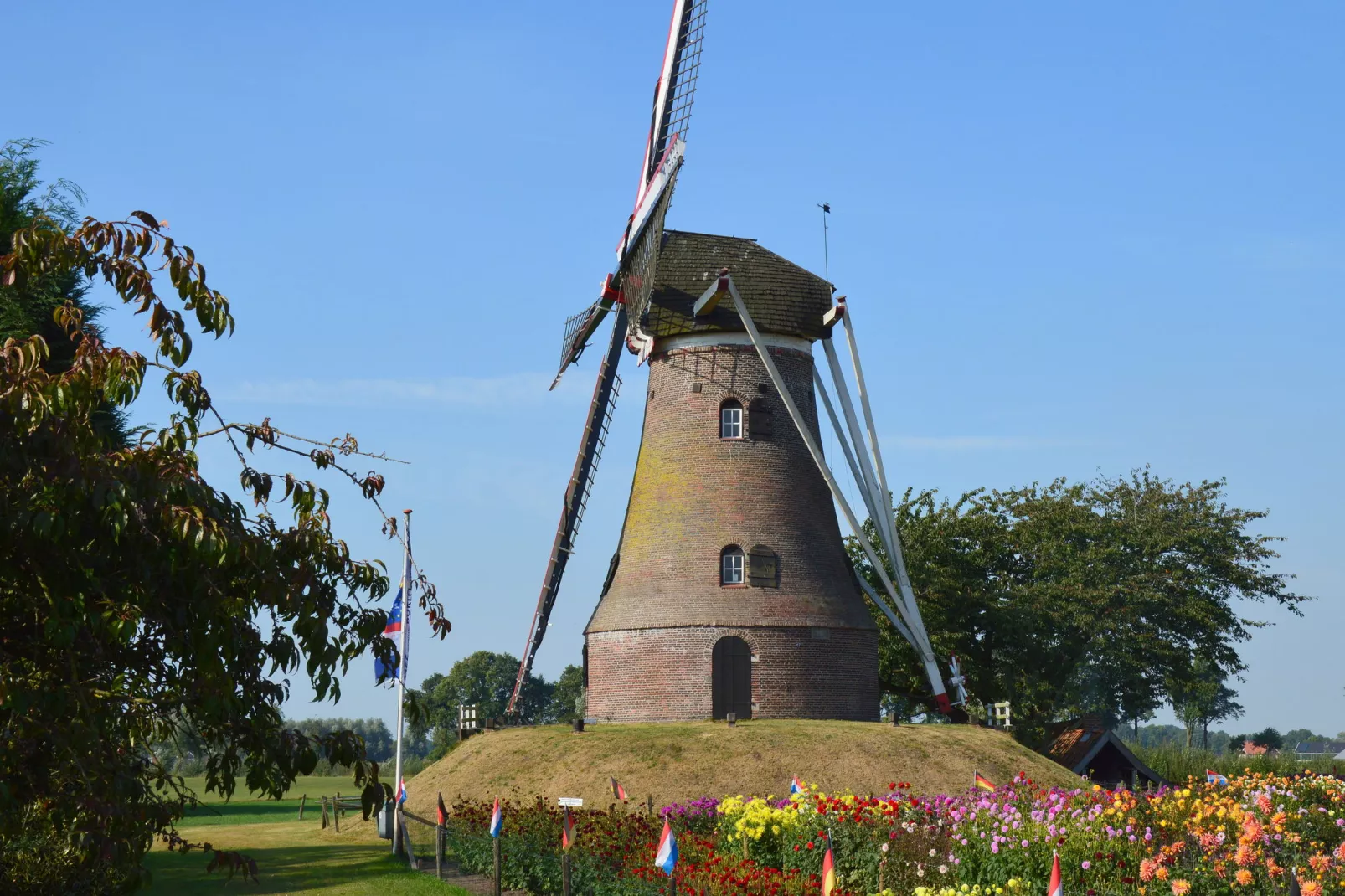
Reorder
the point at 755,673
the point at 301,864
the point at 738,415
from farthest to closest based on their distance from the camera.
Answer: the point at 738,415 < the point at 755,673 < the point at 301,864

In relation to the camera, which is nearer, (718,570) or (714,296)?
(714,296)

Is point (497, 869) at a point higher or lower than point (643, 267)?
lower

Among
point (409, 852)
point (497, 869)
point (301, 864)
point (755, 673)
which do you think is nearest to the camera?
point (497, 869)

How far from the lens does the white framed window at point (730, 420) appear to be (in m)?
32.9

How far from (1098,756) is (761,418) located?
12686mm

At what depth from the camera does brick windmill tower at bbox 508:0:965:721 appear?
31281 mm

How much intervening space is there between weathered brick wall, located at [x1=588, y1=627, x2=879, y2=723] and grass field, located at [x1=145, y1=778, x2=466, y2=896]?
7.07m

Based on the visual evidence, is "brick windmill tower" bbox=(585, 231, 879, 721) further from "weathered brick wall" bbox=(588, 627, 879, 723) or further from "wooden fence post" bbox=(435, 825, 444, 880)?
"wooden fence post" bbox=(435, 825, 444, 880)

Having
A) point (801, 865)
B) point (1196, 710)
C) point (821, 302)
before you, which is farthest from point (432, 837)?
point (1196, 710)

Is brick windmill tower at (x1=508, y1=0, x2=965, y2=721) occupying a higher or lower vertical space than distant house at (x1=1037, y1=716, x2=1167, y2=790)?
higher

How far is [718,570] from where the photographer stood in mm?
31938

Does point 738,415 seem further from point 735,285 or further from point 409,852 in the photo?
point 409,852

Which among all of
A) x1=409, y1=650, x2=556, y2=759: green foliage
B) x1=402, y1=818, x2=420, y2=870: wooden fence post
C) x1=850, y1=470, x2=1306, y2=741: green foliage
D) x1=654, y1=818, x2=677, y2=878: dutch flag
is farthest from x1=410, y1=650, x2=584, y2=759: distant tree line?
x1=654, y1=818, x2=677, y2=878: dutch flag

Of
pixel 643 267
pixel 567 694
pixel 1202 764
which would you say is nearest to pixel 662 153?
pixel 643 267
